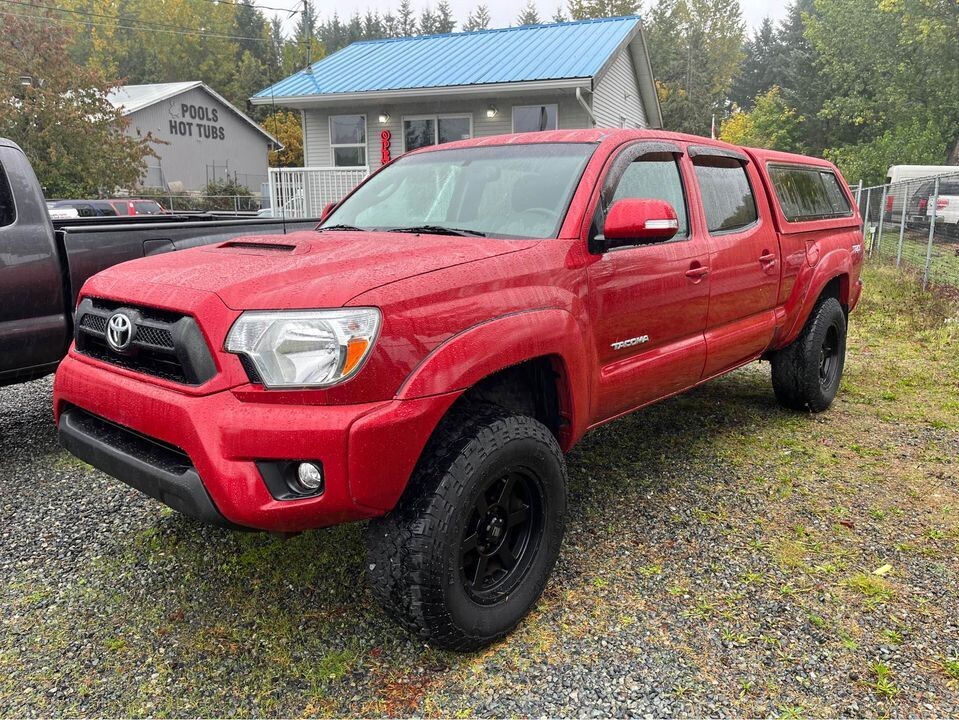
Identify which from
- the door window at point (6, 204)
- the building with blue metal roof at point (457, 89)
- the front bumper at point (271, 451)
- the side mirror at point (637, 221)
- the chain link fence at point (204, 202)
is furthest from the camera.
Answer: the chain link fence at point (204, 202)

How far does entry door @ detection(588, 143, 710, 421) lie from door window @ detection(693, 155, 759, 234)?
219 millimetres

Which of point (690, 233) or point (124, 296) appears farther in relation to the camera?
point (690, 233)

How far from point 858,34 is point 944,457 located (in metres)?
33.1

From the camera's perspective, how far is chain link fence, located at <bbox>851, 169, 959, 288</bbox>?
A: 10.5 meters

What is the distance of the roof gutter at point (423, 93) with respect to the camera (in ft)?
50.4

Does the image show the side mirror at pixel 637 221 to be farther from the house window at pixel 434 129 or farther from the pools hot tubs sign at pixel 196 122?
the pools hot tubs sign at pixel 196 122

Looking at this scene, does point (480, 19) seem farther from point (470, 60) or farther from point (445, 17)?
point (470, 60)

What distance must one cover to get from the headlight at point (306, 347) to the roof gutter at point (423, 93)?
14316 millimetres

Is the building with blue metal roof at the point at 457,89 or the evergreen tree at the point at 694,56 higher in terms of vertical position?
the evergreen tree at the point at 694,56

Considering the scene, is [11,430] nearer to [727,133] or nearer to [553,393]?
[553,393]

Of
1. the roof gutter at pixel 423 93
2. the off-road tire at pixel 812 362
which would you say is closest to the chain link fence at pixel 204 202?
the roof gutter at pixel 423 93

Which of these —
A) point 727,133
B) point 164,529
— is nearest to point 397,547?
→ point 164,529

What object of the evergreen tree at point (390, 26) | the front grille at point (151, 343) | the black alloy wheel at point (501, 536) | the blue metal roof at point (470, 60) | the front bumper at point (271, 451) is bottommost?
the black alloy wheel at point (501, 536)

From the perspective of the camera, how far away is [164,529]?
3.50 m
